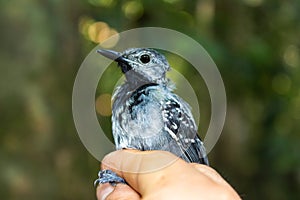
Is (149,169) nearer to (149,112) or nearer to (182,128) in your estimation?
(149,112)

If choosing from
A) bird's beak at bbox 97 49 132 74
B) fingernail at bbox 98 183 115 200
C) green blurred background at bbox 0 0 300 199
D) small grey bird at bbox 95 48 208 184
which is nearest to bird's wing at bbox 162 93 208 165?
small grey bird at bbox 95 48 208 184

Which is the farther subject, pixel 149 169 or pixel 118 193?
pixel 118 193

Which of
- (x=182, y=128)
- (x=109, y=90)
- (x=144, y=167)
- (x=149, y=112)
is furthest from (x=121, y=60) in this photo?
(x=109, y=90)

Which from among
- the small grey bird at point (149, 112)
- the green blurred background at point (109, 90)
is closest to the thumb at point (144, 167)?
the small grey bird at point (149, 112)

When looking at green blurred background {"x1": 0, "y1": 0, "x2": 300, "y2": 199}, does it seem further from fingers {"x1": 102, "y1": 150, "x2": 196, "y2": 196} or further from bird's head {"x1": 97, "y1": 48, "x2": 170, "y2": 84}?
fingers {"x1": 102, "y1": 150, "x2": 196, "y2": 196}

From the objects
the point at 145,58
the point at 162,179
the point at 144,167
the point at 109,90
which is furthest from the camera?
the point at 109,90

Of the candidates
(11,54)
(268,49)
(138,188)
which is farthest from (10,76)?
(138,188)
